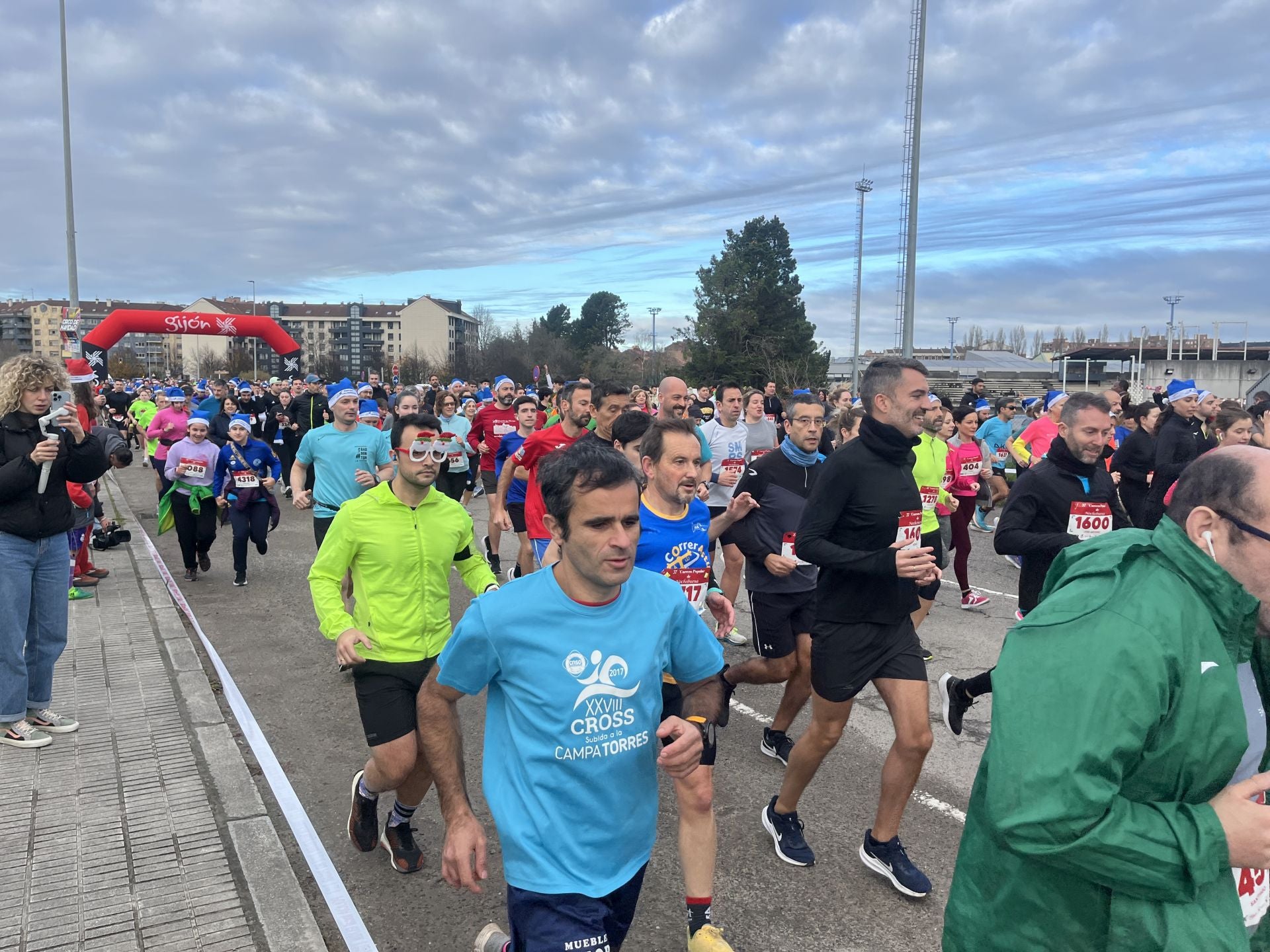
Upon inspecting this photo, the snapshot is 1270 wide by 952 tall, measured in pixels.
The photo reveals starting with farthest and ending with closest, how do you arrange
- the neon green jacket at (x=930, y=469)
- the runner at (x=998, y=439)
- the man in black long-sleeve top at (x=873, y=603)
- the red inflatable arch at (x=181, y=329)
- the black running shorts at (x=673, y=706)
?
1. the red inflatable arch at (x=181, y=329)
2. the runner at (x=998, y=439)
3. the neon green jacket at (x=930, y=469)
4. the man in black long-sleeve top at (x=873, y=603)
5. the black running shorts at (x=673, y=706)

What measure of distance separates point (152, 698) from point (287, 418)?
12.5 metres

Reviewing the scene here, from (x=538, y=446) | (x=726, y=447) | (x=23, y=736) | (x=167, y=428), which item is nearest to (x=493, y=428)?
(x=726, y=447)

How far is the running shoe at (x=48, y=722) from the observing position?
5.23 meters

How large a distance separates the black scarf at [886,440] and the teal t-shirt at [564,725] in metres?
1.90

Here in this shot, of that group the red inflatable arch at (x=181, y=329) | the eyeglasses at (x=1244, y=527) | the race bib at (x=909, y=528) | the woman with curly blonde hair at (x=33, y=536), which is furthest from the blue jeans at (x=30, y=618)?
the red inflatable arch at (x=181, y=329)

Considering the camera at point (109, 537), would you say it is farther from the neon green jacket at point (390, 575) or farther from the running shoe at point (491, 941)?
the running shoe at point (491, 941)

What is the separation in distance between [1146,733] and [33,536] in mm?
5606

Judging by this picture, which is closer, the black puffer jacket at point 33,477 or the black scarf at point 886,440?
the black scarf at point 886,440

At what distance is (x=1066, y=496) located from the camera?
15.7 feet

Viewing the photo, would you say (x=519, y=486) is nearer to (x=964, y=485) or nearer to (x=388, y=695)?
(x=388, y=695)

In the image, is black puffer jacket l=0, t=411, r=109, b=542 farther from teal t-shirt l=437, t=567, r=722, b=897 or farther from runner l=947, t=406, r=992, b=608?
runner l=947, t=406, r=992, b=608

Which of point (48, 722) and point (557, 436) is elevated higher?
point (557, 436)

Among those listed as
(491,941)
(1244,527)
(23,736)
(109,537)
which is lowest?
(23,736)

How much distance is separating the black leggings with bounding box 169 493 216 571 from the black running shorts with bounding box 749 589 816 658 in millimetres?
7131
